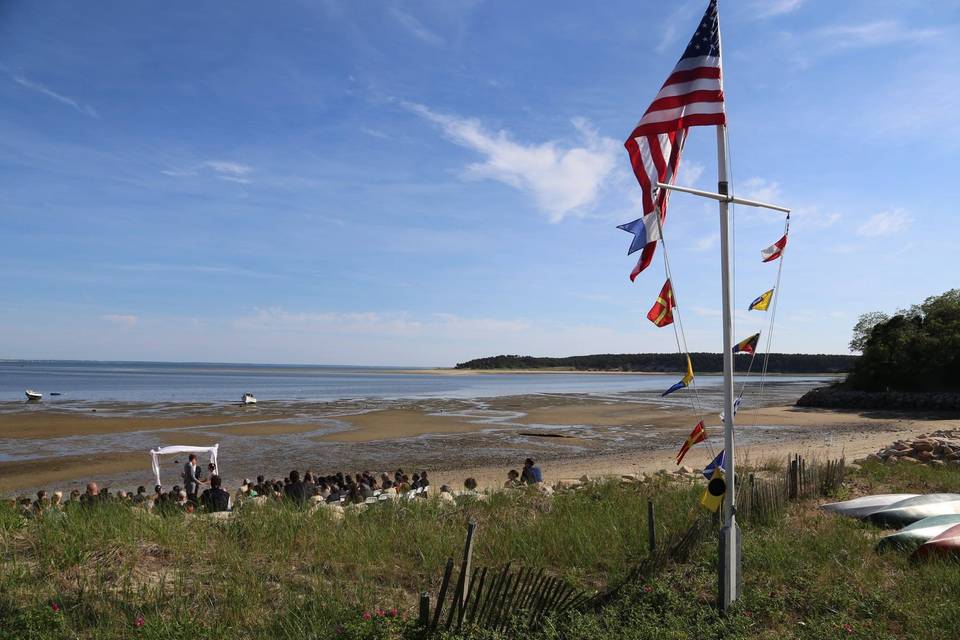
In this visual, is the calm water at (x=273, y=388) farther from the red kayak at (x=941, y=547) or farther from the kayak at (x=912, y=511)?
the red kayak at (x=941, y=547)

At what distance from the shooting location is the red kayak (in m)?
7.84

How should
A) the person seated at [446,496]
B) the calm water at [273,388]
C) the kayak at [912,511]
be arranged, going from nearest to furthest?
the kayak at [912,511] < the person seated at [446,496] < the calm water at [273,388]

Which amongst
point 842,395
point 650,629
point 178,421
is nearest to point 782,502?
point 650,629

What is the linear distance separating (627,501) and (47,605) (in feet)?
27.2

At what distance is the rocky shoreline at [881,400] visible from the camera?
136 ft

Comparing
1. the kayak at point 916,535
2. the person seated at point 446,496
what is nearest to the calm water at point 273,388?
the person seated at point 446,496

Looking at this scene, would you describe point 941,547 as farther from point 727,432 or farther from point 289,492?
point 289,492

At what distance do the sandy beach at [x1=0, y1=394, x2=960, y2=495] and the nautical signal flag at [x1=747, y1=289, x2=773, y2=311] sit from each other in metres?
12.4

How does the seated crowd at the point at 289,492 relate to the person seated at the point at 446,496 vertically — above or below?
below

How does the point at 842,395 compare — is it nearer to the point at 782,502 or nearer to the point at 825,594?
the point at 782,502

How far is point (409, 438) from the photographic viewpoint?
98.0 ft

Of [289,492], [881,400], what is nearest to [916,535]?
[289,492]

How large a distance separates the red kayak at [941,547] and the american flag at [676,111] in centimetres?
522

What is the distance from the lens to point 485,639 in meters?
5.66
